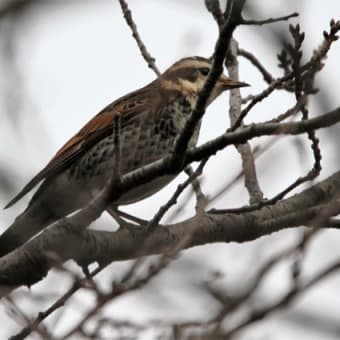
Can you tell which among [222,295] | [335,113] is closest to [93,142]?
[335,113]

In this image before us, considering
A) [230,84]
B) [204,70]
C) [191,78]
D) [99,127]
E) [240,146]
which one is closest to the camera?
[240,146]

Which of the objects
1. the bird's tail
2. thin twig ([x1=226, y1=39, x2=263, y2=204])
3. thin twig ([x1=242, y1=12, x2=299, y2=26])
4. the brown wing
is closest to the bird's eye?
the brown wing

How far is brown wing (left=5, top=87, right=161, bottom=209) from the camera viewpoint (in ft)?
25.6

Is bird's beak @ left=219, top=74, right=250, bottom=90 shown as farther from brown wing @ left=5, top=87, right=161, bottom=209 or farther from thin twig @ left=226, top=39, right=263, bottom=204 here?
brown wing @ left=5, top=87, right=161, bottom=209

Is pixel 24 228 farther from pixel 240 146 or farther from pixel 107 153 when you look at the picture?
pixel 240 146

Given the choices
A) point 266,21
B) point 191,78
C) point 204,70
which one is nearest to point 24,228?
point 191,78

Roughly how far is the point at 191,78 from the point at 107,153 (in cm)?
156

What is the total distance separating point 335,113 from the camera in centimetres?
441

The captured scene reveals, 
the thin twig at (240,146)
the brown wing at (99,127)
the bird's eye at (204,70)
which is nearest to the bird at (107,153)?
the brown wing at (99,127)

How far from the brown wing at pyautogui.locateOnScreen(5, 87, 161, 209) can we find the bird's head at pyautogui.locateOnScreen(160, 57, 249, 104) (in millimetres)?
217

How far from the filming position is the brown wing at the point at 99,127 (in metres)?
7.81

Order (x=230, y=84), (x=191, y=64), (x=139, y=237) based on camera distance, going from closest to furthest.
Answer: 1. (x=139, y=237)
2. (x=230, y=84)
3. (x=191, y=64)

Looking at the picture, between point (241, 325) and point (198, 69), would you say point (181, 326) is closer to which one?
point (241, 325)

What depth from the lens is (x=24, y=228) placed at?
695cm
